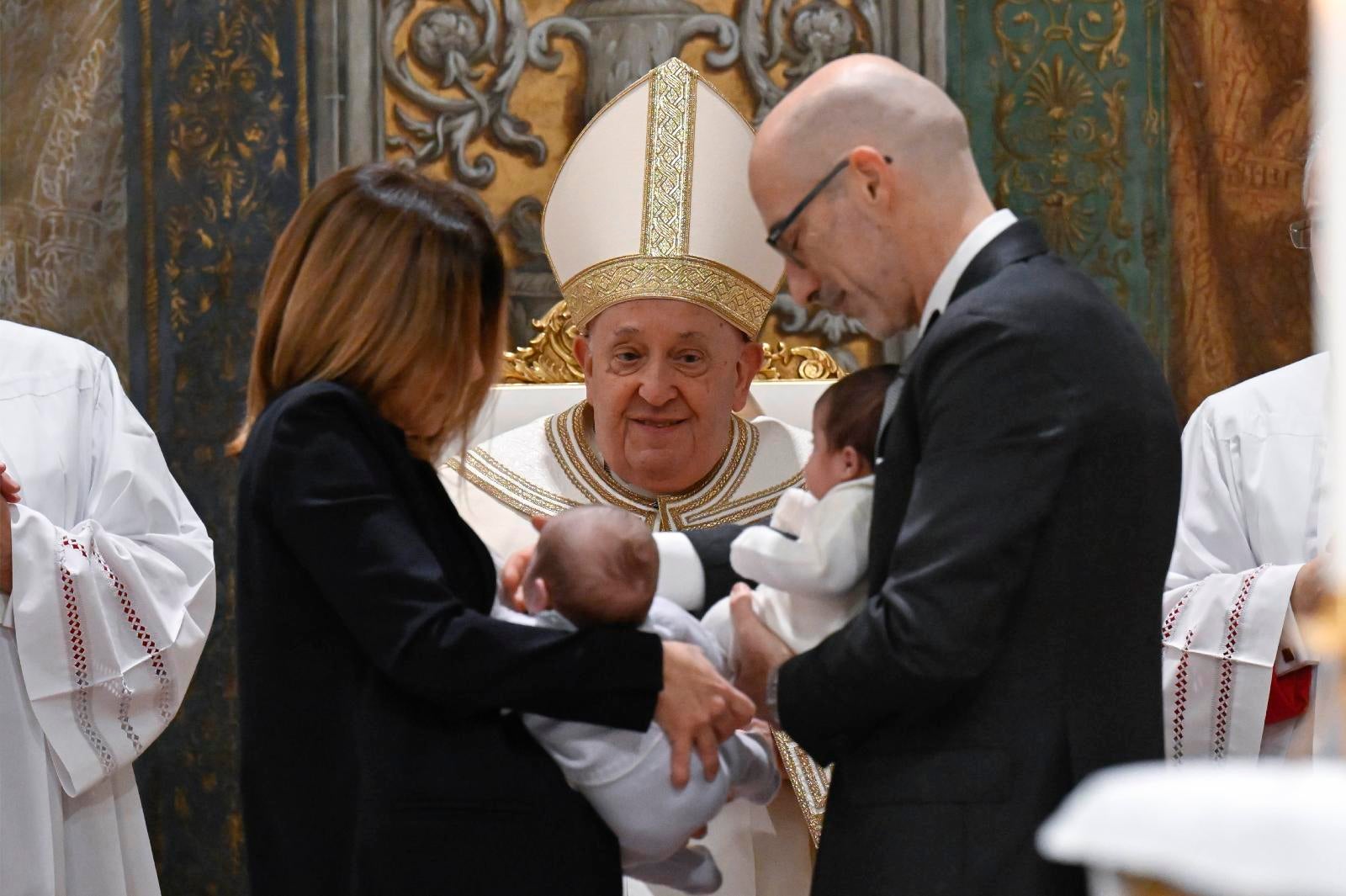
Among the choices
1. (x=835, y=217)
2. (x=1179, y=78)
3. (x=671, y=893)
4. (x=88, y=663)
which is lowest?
(x=671, y=893)

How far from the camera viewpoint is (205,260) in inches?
203

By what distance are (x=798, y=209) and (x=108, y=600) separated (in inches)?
83.1

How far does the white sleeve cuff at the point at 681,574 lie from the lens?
2.68 meters

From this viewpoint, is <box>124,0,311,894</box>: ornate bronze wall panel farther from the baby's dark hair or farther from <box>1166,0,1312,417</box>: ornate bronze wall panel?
the baby's dark hair

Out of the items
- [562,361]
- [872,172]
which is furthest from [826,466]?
[562,361]

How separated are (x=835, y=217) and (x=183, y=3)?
3530 millimetres

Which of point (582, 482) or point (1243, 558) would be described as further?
point (582, 482)

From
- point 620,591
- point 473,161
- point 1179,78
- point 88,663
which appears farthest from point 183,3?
point 620,591

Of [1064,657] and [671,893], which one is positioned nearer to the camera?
[1064,657]

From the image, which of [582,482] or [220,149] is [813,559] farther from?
[220,149]

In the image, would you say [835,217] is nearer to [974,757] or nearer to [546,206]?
[974,757]

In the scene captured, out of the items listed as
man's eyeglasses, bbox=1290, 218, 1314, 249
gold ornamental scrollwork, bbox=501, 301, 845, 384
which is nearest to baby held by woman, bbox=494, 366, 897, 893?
man's eyeglasses, bbox=1290, 218, 1314, 249

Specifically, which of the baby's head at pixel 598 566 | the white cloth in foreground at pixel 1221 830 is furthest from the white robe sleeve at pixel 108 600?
the white cloth in foreground at pixel 1221 830

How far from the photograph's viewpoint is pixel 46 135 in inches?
203
